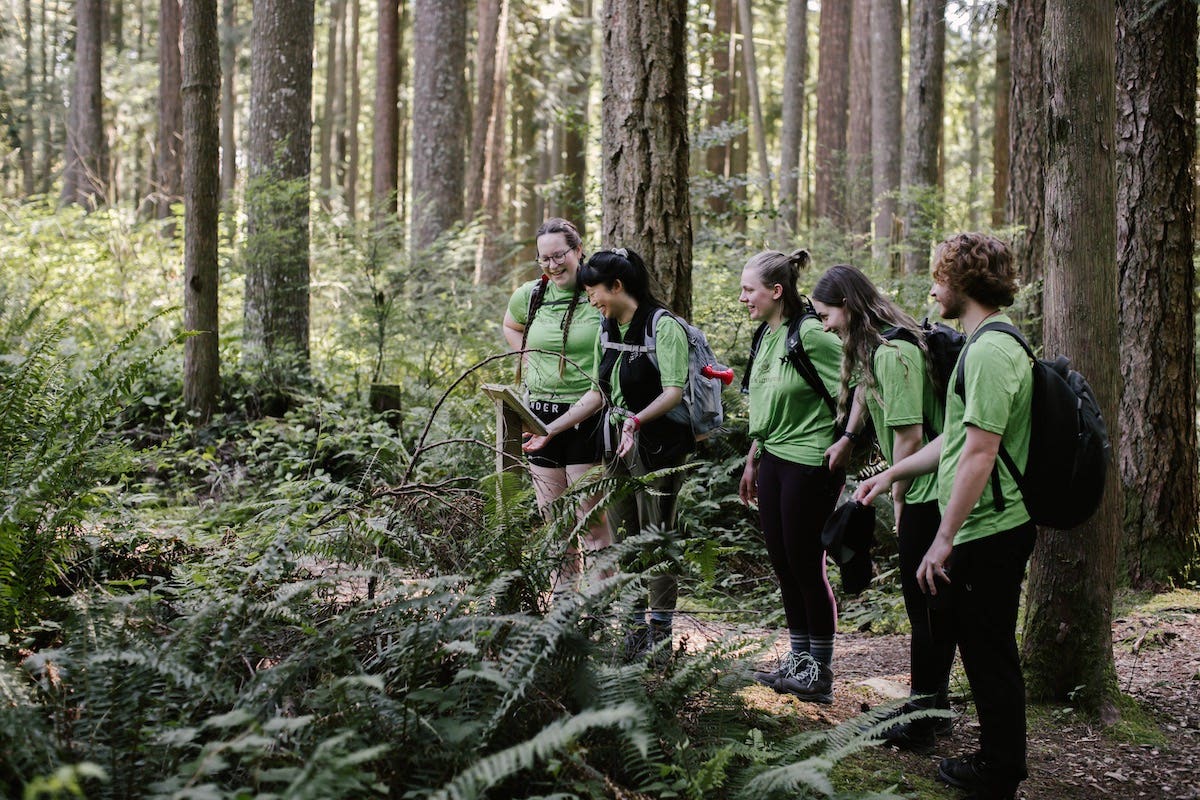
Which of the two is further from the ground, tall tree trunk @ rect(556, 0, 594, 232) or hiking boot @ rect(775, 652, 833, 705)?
tall tree trunk @ rect(556, 0, 594, 232)

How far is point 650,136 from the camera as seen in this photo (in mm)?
6727

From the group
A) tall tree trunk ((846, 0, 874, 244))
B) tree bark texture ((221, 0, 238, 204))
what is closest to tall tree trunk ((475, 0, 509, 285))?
tall tree trunk ((846, 0, 874, 244))

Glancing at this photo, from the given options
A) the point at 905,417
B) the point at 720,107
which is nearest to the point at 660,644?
the point at 905,417

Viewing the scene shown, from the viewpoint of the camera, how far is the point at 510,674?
10.4 feet

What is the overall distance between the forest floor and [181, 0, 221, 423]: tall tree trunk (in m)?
6.18

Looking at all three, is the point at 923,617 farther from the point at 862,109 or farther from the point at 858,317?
the point at 862,109

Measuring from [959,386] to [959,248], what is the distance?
53cm

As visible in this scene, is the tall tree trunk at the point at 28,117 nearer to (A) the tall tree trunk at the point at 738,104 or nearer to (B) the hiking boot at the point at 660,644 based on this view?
(A) the tall tree trunk at the point at 738,104

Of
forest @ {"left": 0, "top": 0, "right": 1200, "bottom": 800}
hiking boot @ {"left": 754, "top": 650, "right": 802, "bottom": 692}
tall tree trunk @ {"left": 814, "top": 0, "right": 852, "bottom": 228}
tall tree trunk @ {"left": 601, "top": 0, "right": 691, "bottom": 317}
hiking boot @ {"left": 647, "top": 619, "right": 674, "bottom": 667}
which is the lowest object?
hiking boot @ {"left": 754, "top": 650, "right": 802, "bottom": 692}

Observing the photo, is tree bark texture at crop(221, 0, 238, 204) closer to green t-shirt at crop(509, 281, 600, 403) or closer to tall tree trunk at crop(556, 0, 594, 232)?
tall tree trunk at crop(556, 0, 594, 232)

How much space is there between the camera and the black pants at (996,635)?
3.66 m

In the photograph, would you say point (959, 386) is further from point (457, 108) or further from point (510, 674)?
point (457, 108)

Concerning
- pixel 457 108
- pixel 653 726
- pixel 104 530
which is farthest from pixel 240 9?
pixel 653 726

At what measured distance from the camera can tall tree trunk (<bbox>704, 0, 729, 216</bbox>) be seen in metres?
13.9
